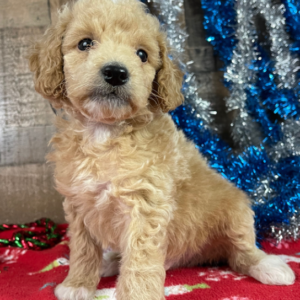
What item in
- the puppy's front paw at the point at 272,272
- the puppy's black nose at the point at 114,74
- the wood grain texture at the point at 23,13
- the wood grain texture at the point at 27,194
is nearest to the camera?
the puppy's black nose at the point at 114,74

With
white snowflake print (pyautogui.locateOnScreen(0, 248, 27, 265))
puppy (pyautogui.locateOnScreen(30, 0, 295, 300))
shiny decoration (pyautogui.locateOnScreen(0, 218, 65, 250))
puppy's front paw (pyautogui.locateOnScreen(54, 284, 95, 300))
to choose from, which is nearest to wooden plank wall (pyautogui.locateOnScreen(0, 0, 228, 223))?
shiny decoration (pyautogui.locateOnScreen(0, 218, 65, 250))

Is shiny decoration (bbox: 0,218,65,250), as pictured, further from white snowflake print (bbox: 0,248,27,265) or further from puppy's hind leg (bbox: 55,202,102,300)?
puppy's hind leg (bbox: 55,202,102,300)

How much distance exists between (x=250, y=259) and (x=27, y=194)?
6.31 feet

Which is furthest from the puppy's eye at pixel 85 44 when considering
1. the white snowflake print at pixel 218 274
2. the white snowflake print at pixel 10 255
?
the white snowflake print at pixel 10 255

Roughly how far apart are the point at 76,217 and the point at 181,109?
126cm

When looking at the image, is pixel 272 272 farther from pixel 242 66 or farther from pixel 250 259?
pixel 242 66

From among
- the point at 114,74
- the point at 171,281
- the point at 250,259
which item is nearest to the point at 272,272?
the point at 250,259

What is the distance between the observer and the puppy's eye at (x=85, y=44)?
4.94 ft

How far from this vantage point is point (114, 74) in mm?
1340

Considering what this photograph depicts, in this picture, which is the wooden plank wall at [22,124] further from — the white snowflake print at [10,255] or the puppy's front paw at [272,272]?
the puppy's front paw at [272,272]

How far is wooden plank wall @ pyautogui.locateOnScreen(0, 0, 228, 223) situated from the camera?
2.73m

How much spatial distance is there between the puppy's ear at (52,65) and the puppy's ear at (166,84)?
47 cm

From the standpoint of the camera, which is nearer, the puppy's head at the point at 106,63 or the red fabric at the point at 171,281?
the puppy's head at the point at 106,63

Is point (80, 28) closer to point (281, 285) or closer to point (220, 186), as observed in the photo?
point (220, 186)
